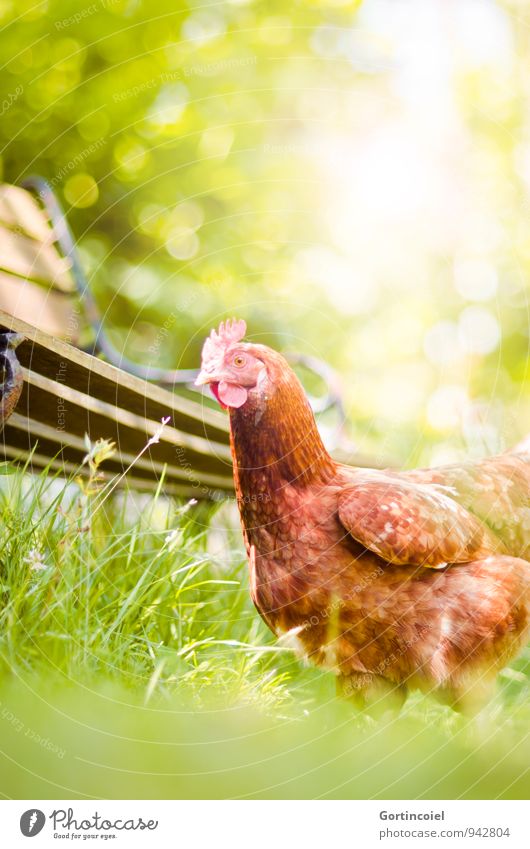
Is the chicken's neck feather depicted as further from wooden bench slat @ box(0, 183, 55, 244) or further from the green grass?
wooden bench slat @ box(0, 183, 55, 244)

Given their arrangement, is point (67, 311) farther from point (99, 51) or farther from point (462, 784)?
point (462, 784)

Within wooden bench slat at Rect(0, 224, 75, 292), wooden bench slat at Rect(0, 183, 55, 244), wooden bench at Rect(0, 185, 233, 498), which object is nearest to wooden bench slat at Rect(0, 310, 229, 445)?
wooden bench at Rect(0, 185, 233, 498)

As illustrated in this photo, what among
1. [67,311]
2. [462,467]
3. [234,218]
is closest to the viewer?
[462,467]

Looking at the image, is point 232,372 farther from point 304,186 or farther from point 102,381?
point 304,186

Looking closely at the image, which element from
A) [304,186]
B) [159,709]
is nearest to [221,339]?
[159,709]

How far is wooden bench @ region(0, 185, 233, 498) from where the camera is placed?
118cm

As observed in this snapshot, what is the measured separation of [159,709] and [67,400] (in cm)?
51

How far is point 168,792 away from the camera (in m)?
1.07

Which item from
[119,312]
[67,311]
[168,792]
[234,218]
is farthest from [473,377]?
[168,792]

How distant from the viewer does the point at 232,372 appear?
3.66 feet

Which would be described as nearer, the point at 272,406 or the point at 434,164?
the point at 272,406

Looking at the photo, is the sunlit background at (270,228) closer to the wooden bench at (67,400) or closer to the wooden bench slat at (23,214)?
the wooden bench at (67,400)

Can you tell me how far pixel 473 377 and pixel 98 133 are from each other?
127cm

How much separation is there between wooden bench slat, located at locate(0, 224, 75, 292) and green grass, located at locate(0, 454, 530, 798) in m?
0.47
